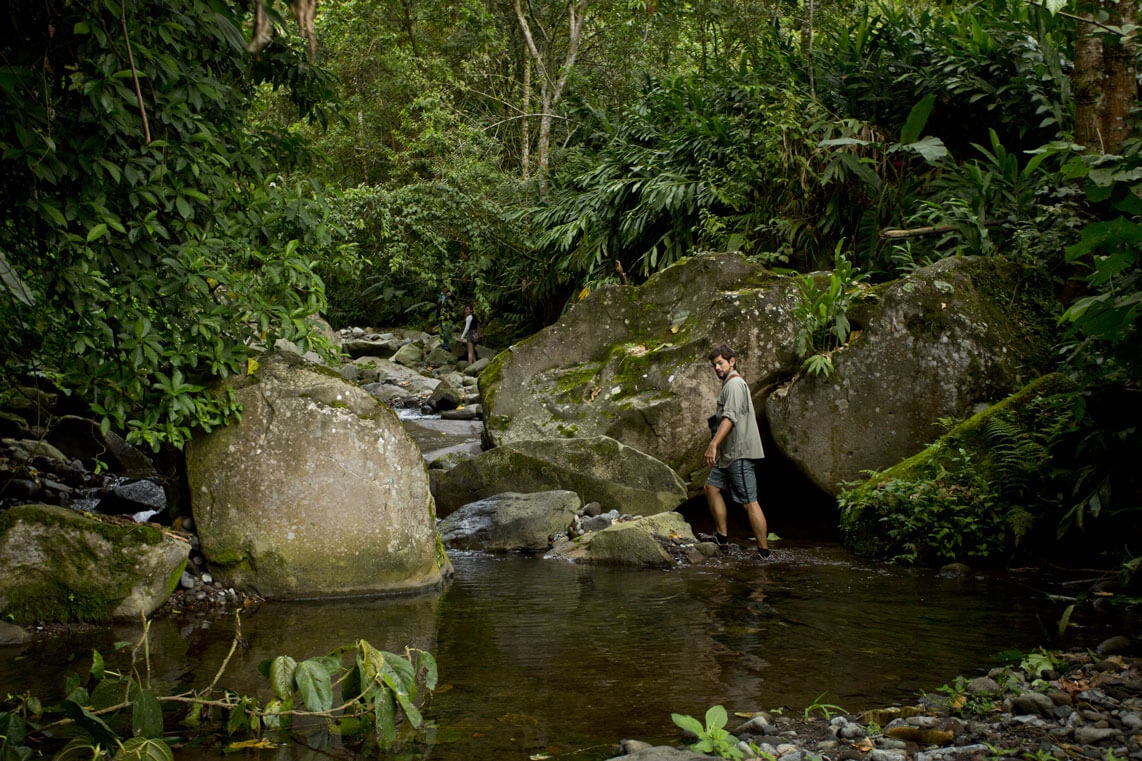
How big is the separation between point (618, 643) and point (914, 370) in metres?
5.00

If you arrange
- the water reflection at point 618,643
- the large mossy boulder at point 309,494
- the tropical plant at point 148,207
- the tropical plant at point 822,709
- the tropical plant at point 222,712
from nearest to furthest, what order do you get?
1. the tropical plant at point 222,712
2. the tropical plant at point 822,709
3. the water reflection at point 618,643
4. the tropical plant at point 148,207
5. the large mossy boulder at point 309,494

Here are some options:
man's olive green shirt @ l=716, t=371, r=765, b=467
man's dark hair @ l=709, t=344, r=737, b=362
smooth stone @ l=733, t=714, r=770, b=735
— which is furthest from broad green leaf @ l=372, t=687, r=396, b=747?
man's dark hair @ l=709, t=344, r=737, b=362

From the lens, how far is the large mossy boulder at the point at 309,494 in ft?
20.0

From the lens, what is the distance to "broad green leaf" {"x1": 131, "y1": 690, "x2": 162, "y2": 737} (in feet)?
9.63

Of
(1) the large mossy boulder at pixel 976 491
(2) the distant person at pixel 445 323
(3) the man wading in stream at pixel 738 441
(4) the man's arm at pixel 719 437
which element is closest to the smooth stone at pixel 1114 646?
(1) the large mossy boulder at pixel 976 491

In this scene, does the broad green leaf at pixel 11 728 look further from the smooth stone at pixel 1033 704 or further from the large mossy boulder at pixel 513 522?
the large mossy boulder at pixel 513 522

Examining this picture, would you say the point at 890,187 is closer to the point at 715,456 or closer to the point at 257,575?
the point at 715,456

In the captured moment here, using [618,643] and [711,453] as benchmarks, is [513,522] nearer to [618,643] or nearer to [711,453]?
[711,453]

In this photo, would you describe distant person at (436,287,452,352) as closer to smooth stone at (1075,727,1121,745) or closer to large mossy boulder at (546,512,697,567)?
large mossy boulder at (546,512,697,567)

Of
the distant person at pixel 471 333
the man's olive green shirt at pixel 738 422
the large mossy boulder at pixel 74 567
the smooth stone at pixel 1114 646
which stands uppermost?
the distant person at pixel 471 333

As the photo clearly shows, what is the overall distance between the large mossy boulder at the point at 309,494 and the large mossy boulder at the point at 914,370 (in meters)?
4.14

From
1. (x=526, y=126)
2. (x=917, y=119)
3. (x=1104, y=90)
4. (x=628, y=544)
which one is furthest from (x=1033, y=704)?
(x=526, y=126)

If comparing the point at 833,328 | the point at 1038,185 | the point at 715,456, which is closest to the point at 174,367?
the point at 715,456

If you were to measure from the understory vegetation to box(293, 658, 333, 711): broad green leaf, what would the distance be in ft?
5.52
